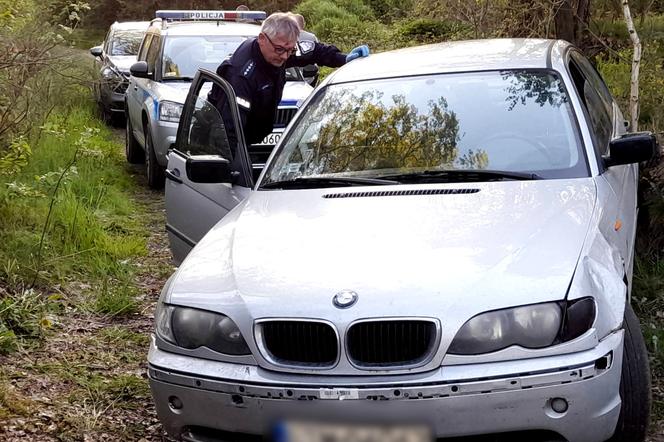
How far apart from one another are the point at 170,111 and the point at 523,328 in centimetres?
690

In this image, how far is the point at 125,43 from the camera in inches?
640

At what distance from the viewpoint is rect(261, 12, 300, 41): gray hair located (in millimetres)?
6215

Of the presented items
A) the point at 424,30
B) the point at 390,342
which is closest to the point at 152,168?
the point at 390,342

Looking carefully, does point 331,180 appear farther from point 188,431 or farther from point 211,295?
point 188,431

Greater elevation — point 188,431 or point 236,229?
point 236,229

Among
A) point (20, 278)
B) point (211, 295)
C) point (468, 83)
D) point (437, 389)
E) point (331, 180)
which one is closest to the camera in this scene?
point (437, 389)

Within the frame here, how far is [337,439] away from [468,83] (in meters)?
2.36

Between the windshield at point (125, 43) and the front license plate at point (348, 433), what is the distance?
44.8ft

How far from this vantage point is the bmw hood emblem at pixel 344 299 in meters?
3.26

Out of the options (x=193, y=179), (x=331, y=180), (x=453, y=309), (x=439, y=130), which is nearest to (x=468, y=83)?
(x=439, y=130)

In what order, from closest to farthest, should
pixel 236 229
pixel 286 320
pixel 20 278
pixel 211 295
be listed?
pixel 286 320 → pixel 211 295 → pixel 236 229 → pixel 20 278

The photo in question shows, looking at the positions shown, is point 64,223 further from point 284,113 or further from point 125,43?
point 125,43

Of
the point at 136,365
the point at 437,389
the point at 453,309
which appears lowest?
the point at 136,365

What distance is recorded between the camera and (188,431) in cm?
350
